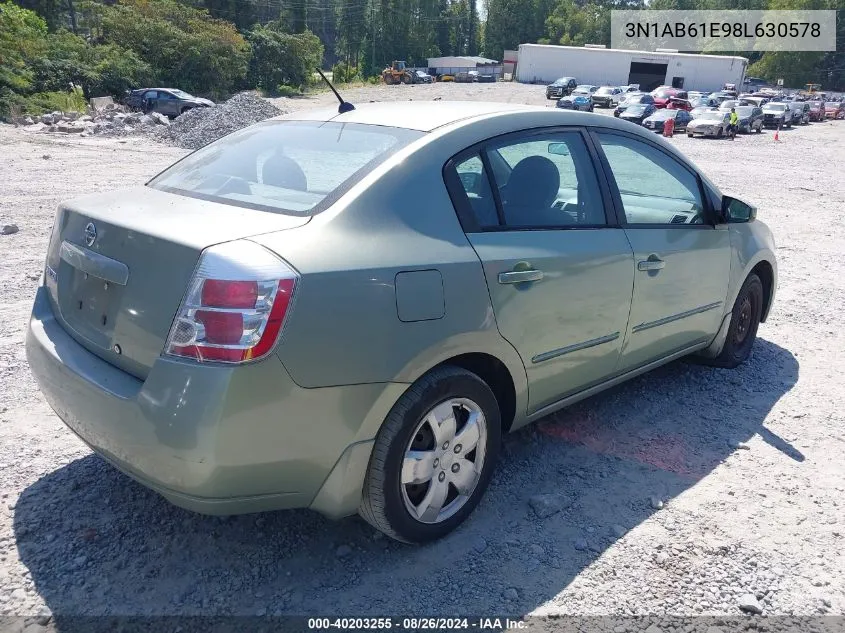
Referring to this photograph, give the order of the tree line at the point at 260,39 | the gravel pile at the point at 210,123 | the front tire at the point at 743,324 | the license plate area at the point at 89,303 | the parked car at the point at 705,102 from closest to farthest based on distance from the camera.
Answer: the license plate area at the point at 89,303 → the front tire at the point at 743,324 → the gravel pile at the point at 210,123 → the tree line at the point at 260,39 → the parked car at the point at 705,102

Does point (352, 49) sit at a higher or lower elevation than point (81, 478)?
higher

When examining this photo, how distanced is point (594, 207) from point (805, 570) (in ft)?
6.25

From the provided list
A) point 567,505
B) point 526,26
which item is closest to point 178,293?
point 567,505

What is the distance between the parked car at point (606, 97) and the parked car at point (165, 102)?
29.0 meters

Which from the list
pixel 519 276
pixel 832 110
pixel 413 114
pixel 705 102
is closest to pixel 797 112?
pixel 705 102

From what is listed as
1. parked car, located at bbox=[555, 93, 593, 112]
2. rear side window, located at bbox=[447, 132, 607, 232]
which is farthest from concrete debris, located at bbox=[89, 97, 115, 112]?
rear side window, located at bbox=[447, 132, 607, 232]

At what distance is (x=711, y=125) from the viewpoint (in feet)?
102

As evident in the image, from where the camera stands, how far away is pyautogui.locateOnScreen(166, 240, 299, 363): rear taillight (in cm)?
220

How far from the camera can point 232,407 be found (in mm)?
2176

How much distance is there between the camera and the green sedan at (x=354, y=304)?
224 centimetres

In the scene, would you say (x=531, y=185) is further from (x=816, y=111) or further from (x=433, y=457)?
(x=816, y=111)

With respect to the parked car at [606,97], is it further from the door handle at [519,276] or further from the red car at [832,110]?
the door handle at [519,276]

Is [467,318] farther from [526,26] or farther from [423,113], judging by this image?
[526,26]

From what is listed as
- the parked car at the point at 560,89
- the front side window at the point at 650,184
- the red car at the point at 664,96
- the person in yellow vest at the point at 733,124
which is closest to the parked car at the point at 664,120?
the person in yellow vest at the point at 733,124
